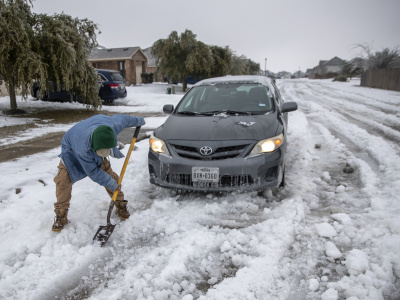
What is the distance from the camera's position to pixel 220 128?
3.65 m

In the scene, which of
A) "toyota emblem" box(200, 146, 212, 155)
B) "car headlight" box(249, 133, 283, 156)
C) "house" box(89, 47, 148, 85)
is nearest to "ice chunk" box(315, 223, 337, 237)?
"car headlight" box(249, 133, 283, 156)

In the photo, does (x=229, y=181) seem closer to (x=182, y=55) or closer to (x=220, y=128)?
(x=220, y=128)

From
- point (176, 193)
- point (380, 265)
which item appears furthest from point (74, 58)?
point (380, 265)

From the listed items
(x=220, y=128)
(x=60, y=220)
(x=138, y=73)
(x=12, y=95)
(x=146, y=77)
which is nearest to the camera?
(x=60, y=220)

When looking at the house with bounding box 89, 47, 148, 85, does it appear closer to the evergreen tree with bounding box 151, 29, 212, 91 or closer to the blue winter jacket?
the evergreen tree with bounding box 151, 29, 212, 91

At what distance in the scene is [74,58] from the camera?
9414mm

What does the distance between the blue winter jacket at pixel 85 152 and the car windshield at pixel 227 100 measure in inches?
63.7

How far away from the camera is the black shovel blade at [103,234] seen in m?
2.82

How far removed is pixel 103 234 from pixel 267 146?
2.05 metres

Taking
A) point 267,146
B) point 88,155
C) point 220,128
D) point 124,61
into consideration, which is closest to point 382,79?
point 124,61

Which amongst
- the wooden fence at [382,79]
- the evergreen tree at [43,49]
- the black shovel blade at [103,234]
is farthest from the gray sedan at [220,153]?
the wooden fence at [382,79]

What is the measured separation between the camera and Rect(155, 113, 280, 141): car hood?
3508 millimetres

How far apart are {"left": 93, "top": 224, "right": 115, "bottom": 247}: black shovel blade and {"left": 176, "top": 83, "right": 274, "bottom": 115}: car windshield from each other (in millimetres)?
2113

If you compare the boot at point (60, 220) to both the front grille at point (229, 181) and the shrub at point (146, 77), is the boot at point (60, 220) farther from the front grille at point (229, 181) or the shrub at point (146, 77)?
the shrub at point (146, 77)
